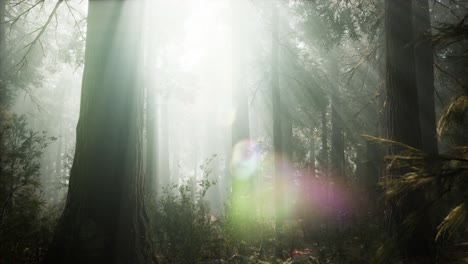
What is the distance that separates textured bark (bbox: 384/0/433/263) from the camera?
6.11m

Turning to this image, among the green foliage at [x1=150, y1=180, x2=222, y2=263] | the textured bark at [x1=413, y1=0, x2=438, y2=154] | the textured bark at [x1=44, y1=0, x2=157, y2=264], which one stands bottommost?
the green foliage at [x1=150, y1=180, x2=222, y2=263]

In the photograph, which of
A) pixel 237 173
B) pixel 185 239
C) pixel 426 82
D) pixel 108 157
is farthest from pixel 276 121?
pixel 108 157

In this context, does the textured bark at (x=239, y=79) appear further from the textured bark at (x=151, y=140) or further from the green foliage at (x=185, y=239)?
the textured bark at (x=151, y=140)

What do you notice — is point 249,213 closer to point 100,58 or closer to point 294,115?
point 100,58

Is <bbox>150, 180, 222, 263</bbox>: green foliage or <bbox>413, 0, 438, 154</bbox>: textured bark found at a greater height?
<bbox>413, 0, 438, 154</bbox>: textured bark

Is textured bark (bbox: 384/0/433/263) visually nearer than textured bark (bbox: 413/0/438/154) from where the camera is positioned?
Yes

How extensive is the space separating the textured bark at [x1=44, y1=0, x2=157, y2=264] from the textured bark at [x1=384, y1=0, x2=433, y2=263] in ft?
14.7

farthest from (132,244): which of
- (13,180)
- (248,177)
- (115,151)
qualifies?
(248,177)

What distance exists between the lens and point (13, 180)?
646 cm

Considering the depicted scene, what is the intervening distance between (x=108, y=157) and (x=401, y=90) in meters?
5.34

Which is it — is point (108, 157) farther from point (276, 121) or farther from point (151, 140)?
point (151, 140)

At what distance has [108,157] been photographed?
475cm

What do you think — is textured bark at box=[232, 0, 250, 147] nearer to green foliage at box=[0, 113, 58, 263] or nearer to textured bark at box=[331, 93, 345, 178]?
green foliage at box=[0, 113, 58, 263]

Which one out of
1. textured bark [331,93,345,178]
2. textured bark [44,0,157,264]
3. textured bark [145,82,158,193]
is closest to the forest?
textured bark [44,0,157,264]
